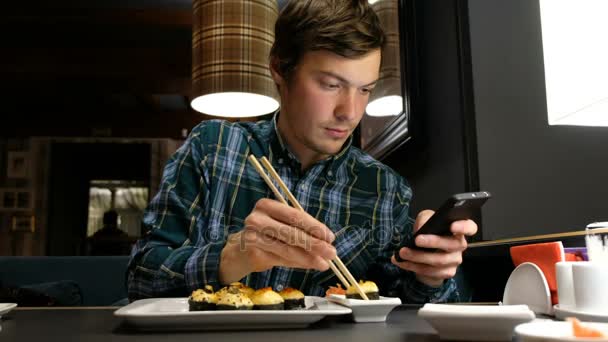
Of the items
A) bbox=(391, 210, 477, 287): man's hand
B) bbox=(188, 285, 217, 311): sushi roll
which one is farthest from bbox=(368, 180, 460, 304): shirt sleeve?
bbox=(188, 285, 217, 311): sushi roll

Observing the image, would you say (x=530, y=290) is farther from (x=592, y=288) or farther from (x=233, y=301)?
(x=233, y=301)

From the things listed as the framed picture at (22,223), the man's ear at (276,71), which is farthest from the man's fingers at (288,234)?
the framed picture at (22,223)

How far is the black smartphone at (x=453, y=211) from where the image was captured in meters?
0.84

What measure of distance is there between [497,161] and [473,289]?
0.42 metres

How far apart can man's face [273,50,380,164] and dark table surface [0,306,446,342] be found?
663 mm

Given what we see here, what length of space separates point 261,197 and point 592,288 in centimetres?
93

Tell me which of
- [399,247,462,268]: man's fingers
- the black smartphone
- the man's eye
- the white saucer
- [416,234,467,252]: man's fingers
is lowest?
the white saucer

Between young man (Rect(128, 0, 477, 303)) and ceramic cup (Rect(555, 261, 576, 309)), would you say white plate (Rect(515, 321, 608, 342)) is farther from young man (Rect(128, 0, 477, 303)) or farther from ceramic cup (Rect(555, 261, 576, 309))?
young man (Rect(128, 0, 477, 303))

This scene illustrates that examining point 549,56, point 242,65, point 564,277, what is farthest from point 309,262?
point 242,65

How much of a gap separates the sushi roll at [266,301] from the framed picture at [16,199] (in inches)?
361

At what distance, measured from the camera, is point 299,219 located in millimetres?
849

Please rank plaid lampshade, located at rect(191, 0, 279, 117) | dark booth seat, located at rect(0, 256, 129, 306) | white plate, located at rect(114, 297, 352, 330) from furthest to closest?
dark booth seat, located at rect(0, 256, 129, 306) < plaid lampshade, located at rect(191, 0, 279, 117) < white plate, located at rect(114, 297, 352, 330)

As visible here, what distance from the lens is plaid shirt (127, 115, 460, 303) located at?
1.32 meters

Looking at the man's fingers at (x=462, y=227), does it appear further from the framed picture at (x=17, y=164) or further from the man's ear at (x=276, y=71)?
the framed picture at (x=17, y=164)
